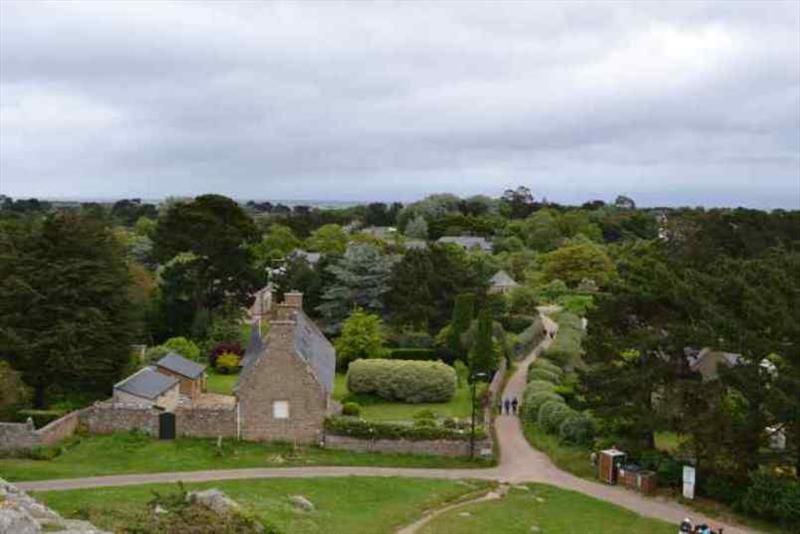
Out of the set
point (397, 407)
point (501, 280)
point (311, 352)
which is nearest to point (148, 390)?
point (311, 352)

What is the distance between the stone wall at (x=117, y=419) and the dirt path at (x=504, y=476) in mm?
5183

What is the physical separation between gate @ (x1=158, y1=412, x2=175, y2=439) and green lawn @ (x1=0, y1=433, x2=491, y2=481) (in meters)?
0.45

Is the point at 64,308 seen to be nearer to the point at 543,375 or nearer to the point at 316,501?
the point at 316,501

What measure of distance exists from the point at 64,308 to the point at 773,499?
32.2 metres

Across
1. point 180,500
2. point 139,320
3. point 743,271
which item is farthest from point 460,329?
point 180,500

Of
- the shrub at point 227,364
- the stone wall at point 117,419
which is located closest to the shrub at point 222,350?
the shrub at point 227,364

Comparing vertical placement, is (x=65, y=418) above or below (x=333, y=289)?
below

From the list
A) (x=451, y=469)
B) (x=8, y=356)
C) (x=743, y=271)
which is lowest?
(x=451, y=469)

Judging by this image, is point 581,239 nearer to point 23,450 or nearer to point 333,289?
point 333,289

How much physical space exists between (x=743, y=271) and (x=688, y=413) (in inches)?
245

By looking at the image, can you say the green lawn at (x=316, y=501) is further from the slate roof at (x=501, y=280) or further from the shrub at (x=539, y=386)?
the slate roof at (x=501, y=280)

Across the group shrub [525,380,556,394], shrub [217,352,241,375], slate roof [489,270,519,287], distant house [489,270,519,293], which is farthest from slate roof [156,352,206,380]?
slate roof [489,270,519,287]

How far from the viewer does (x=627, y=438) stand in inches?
1357

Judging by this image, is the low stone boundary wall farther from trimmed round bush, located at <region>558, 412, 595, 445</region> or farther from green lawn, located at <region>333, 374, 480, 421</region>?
green lawn, located at <region>333, 374, 480, 421</region>
